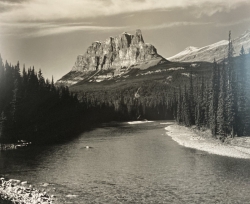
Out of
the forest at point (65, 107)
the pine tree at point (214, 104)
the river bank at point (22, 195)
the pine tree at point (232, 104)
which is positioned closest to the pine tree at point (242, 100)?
the forest at point (65, 107)

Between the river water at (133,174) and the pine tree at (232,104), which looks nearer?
the river water at (133,174)

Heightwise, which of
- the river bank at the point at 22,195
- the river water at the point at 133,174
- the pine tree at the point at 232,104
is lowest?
the river water at the point at 133,174

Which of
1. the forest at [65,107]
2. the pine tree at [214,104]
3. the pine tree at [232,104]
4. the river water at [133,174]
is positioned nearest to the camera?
the river water at [133,174]

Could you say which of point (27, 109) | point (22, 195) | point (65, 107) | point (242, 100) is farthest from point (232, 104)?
point (65, 107)

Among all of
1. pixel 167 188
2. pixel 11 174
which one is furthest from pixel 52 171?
pixel 167 188

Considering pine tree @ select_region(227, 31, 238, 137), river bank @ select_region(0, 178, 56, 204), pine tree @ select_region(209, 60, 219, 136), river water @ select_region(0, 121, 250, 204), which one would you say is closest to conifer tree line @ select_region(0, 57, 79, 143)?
river water @ select_region(0, 121, 250, 204)

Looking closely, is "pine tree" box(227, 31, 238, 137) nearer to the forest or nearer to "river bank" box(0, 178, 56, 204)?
the forest

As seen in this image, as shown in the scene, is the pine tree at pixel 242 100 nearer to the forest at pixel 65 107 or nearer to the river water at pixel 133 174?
the forest at pixel 65 107
